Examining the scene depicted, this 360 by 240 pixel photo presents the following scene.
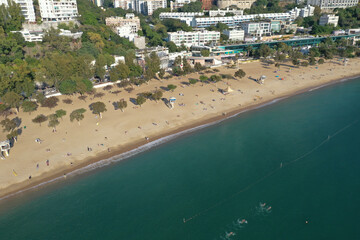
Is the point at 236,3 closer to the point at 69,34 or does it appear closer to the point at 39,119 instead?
the point at 69,34

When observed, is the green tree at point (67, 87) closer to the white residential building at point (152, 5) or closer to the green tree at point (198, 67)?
the green tree at point (198, 67)

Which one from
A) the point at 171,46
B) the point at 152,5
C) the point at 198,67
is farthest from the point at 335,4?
the point at 198,67

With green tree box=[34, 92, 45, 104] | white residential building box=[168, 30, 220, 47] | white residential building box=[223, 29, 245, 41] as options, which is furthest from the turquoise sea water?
white residential building box=[223, 29, 245, 41]

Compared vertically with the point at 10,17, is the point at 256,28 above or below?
below

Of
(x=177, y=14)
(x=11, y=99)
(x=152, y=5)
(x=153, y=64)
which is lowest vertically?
(x=11, y=99)

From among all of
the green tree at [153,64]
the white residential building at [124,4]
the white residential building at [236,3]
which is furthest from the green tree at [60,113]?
the white residential building at [236,3]

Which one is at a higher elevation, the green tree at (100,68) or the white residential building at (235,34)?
the white residential building at (235,34)
